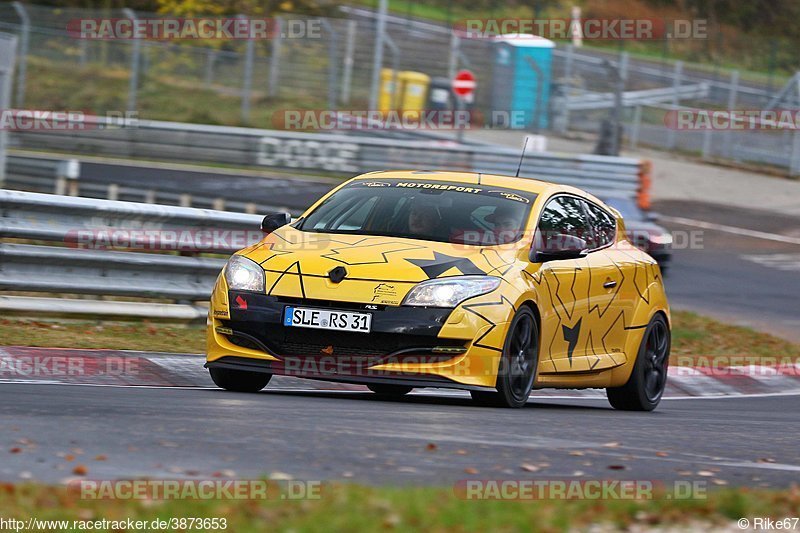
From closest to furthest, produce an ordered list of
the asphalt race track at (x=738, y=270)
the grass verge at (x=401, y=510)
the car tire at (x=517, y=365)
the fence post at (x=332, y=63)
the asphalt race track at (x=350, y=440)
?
1. the grass verge at (x=401, y=510)
2. the asphalt race track at (x=350, y=440)
3. the car tire at (x=517, y=365)
4. the asphalt race track at (x=738, y=270)
5. the fence post at (x=332, y=63)

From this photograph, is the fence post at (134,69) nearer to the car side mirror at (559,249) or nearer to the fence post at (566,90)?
the fence post at (566,90)

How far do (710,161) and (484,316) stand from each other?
27.7 meters

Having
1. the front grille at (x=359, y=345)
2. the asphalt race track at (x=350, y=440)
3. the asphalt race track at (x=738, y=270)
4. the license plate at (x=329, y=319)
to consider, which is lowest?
the asphalt race track at (x=738, y=270)

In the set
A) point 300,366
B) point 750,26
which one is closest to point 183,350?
point 300,366

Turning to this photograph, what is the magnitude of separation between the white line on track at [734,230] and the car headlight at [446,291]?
60.7ft

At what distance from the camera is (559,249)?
952 cm

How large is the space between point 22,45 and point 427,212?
2459 centimetres

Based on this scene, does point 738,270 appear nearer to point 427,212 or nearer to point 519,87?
point 519,87

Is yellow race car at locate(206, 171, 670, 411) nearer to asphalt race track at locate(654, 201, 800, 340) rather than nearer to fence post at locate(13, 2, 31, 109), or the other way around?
asphalt race track at locate(654, 201, 800, 340)

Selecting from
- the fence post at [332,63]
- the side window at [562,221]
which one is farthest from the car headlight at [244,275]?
the fence post at [332,63]

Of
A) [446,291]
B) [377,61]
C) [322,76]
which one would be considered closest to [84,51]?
[322,76]

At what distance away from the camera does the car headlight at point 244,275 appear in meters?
9.05

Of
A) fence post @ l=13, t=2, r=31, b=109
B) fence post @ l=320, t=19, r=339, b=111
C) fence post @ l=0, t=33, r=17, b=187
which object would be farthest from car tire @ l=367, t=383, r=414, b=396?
fence post @ l=320, t=19, r=339, b=111

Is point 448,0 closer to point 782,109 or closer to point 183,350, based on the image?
point 782,109
